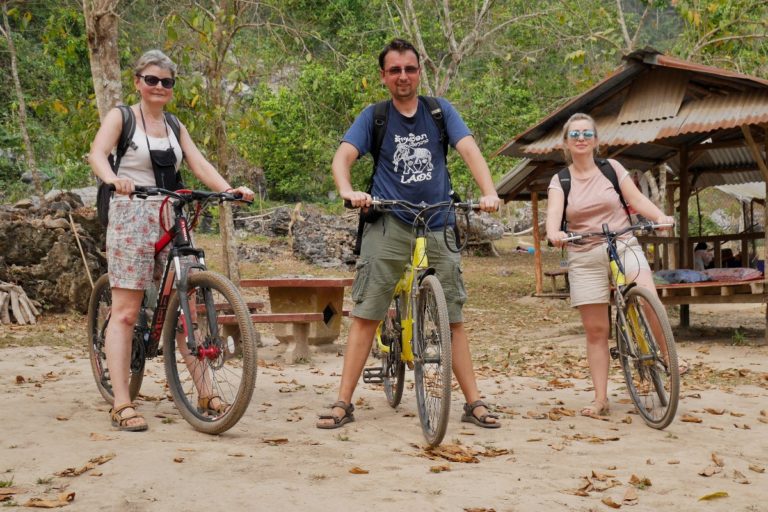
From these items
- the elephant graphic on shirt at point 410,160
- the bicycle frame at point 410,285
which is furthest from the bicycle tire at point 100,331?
the elephant graphic on shirt at point 410,160

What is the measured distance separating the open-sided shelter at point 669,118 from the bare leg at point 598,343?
5.30m

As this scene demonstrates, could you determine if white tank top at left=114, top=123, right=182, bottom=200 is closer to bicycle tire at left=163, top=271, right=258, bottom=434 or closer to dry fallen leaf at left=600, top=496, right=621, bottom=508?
bicycle tire at left=163, top=271, right=258, bottom=434

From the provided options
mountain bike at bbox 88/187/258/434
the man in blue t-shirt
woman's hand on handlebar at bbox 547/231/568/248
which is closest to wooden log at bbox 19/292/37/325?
mountain bike at bbox 88/187/258/434

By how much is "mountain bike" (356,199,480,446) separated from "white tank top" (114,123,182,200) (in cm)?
126

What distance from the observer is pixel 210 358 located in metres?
4.83

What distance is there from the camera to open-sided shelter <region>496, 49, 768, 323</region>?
10938 millimetres

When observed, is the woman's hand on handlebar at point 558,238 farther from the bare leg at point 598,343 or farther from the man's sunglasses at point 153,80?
the man's sunglasses at point 153,80

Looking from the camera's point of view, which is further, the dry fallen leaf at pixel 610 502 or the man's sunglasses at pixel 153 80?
the man's sunglasses at pixel 153 80

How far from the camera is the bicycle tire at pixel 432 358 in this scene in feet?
14.8

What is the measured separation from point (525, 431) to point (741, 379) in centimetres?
365

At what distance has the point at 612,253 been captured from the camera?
18.0ft

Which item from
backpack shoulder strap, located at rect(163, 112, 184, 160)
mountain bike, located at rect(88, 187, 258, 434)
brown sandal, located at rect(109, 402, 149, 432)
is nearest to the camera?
mountain bike, located at rect(88, 187, 258, 434)

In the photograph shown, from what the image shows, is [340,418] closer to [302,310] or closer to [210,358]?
[210,358]

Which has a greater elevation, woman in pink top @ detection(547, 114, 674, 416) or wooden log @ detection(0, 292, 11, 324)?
woman in pink top @ detection(547, 114, 674, 416)
